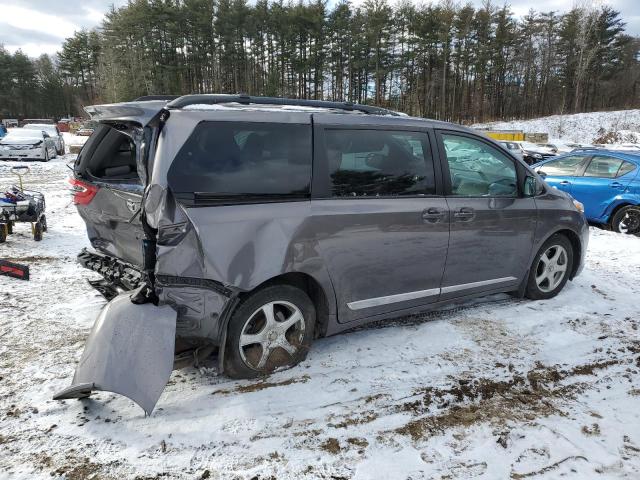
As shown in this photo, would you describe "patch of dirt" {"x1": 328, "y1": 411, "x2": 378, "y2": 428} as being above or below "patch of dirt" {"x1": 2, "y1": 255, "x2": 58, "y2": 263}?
below

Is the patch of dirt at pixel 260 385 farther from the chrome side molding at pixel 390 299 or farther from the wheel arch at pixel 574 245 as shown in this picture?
the wheel arch at pixel 574 245

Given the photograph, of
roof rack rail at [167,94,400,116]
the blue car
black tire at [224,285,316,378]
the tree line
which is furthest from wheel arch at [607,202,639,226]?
the tree line

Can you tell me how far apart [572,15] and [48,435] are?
2557 inches

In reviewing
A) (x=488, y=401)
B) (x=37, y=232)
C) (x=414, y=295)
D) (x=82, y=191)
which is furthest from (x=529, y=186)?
(x=37, y=232)

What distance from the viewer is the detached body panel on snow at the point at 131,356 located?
2.74 metres

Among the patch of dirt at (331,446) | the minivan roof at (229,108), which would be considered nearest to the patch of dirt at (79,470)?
the patch of dirt at (331,446)

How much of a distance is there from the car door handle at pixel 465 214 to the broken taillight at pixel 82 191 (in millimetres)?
3077

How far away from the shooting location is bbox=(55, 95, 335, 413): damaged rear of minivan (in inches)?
111

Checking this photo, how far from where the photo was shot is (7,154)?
63.1 ft

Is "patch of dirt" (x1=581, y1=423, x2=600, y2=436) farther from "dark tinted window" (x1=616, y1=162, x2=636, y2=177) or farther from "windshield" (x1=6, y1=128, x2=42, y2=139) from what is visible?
"windshield" (x1=6, y1=128, x2=42, y2=139)

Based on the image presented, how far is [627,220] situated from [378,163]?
746cm

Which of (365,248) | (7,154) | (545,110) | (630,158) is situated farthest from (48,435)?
(545,110)

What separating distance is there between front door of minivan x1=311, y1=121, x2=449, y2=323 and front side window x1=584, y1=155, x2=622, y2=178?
22.7ft

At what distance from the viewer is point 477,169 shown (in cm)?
435
